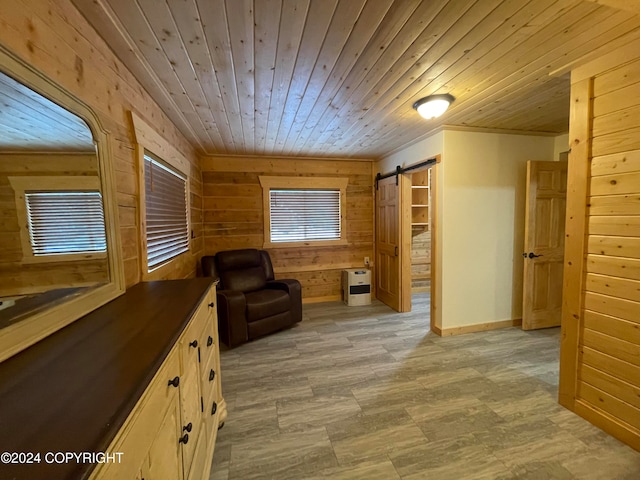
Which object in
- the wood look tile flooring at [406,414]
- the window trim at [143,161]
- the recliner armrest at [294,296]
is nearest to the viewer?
the wood look tile flooring at [406,414]

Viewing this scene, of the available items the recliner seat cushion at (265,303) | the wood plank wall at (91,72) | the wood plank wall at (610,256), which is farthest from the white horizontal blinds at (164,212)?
the wood plank wall at (610,256)

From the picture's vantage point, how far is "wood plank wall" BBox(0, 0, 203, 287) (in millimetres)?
967

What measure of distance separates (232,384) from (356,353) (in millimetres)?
1187

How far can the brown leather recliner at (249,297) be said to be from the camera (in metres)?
2.94

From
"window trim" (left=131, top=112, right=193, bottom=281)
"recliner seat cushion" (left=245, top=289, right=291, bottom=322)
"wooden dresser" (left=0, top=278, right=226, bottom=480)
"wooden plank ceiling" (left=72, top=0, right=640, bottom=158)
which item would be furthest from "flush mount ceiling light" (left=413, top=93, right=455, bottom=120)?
"recliner seat cushion" (left=245, top=289, right=291, bottom=322)

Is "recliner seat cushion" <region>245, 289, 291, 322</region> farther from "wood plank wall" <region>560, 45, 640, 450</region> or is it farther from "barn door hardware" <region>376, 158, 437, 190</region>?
"wood plank wall" <region>560, 45, 640, 450</region>

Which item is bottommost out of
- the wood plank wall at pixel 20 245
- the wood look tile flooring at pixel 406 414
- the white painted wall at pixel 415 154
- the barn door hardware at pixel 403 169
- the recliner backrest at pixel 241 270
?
the wood look tile flooring at pixel 406 414

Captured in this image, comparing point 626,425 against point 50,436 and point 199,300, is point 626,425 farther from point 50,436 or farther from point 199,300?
point 50,436

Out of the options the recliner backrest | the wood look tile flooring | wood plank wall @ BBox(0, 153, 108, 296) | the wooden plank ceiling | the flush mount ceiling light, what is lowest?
the wood look tile flooring

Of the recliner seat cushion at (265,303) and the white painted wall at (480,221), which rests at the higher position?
the white painted wall at (480,221)

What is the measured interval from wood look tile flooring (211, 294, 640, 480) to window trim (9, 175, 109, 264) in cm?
133

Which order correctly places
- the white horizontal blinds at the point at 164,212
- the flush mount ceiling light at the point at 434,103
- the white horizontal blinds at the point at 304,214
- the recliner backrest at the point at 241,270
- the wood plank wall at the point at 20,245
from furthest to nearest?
1. the white horizontal blinds at the point at 304,214
2. the recliner backrest at the point at 241,270
3. the flush mount ceiling light at the point at 434,103
4. the white horizontal blinds at the point at 164,212
5. the wood plank wall at the point at 20,245

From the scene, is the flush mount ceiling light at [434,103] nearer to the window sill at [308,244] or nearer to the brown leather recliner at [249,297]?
the brown leather recliner at [249,297]

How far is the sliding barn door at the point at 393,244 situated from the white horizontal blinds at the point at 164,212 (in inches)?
106
